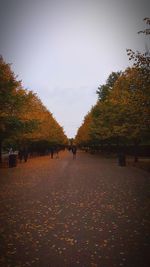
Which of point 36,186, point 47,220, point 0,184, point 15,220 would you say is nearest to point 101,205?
point 47,220

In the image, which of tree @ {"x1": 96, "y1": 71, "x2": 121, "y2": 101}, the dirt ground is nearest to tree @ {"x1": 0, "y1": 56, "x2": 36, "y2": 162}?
the dirt ground

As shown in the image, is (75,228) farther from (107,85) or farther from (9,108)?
(107,85)

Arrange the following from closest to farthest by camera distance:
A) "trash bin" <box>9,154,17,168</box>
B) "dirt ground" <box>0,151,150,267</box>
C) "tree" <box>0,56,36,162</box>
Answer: "dirt ground" <box>0,151,150,267</box>
"tree" <box>0,56,36,162</box>
"trash bin" <box>9,154,17,168</box>

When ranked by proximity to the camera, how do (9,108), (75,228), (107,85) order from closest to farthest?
(75,228)
(9,108)
(107,85)

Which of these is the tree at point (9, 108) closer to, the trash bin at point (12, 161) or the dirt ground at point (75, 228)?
the trash bin at point (12, 161)

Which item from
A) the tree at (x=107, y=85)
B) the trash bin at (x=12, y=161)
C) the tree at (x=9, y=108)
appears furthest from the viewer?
the tree at (x=107, y=85)

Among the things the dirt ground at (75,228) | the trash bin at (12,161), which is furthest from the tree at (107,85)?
the dirt ground at (75,228)

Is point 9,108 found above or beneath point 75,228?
above

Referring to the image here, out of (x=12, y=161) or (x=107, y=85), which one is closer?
(x=12, y=161)


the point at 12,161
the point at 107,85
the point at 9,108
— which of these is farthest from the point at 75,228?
the point at 107,85

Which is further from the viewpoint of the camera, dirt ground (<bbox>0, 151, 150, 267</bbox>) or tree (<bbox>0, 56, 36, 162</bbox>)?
tree (<bbox>0, 56, 36, 162</bbox>)

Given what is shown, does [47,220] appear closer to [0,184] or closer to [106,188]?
[106,188]

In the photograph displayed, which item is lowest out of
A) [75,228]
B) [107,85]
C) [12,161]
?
[75,228]

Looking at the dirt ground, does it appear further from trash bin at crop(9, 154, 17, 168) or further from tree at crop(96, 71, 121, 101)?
tree at crop(96, 71, 121, 101)
